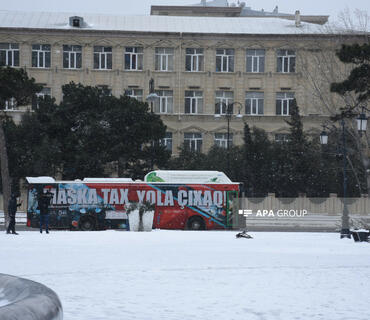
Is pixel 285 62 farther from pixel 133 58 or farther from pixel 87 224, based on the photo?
pixel 87 224

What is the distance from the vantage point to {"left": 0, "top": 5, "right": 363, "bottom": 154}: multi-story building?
197 ft

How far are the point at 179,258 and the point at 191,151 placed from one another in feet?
126

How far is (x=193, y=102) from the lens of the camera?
6153 centimetres

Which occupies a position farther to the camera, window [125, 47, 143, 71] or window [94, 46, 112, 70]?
window [125, 47, 143, 71]

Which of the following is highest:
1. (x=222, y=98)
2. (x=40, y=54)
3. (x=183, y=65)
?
(x=40, y=54)

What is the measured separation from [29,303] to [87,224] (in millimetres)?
34188

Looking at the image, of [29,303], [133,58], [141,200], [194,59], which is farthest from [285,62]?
[29,303]

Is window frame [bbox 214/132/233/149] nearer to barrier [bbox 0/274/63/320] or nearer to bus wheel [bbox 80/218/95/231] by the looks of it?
bus wheel [bbox 80/218/95/231]

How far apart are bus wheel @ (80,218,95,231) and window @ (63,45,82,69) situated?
87.3ft

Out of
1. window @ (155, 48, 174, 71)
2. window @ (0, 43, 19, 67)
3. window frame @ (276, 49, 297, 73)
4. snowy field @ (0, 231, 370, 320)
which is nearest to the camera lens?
snowy field @ (0, 231, 370, 320)

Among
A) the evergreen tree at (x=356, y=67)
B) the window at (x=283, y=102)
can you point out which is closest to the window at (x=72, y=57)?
the window at (x=283, y=102)

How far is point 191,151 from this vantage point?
54062mm

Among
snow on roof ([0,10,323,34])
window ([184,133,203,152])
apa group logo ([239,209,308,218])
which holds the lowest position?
apa group logo ([239,209,308,218])

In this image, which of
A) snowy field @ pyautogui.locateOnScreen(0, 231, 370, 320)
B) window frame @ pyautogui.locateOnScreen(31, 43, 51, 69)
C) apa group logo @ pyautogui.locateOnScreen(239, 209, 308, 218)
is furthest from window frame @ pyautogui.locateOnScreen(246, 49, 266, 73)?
snowy field @ pyautogui.locateOnScreen(0, 231, 370, 320)
